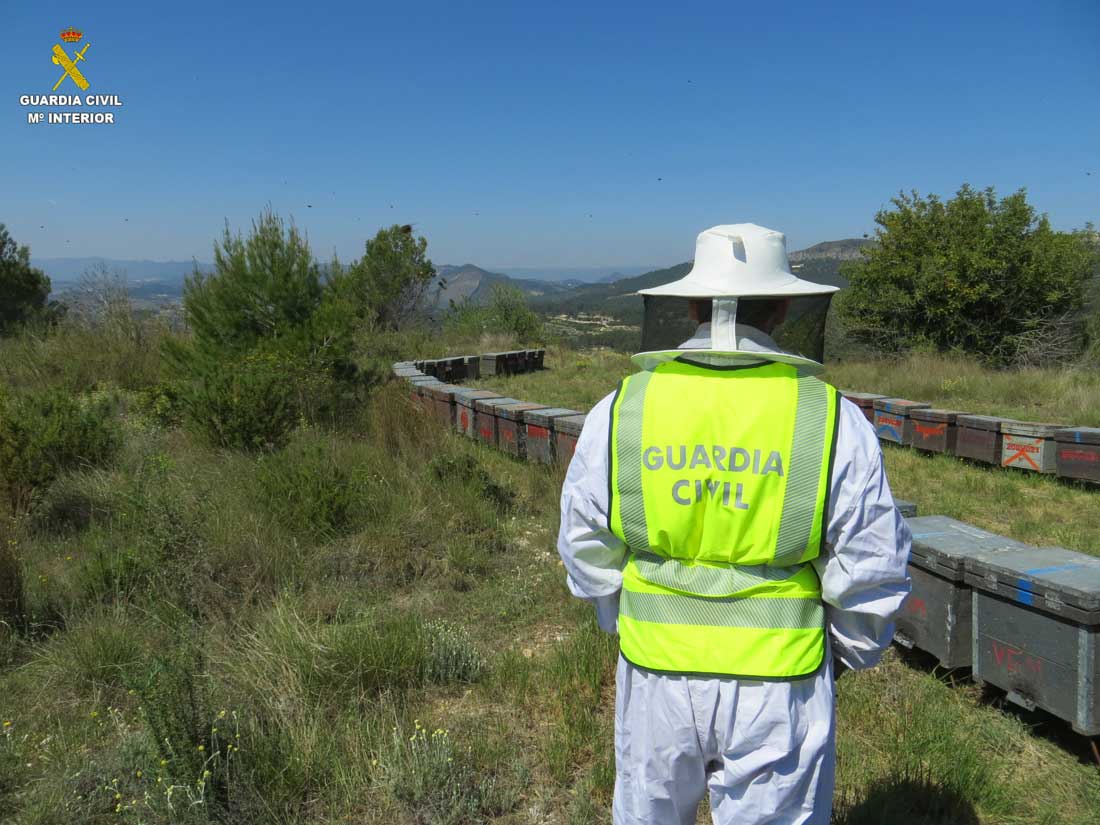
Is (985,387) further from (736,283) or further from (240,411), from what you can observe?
(736,283)

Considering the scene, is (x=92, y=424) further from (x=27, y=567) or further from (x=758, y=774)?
(x=758, y=774)

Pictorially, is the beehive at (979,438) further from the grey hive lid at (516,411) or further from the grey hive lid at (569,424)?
the grey hive lid at (516,411)

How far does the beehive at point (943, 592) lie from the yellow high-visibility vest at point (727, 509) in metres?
1.92

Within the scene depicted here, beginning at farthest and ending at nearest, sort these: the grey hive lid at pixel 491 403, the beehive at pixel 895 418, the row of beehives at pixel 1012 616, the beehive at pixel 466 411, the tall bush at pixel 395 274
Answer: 1. the tall bush at pixel 395 274
2. the beehive at pixel 466 411
3. the beehive at pixel 895 418
4. the grey hive lid at pixel 491 403
5. the row of beehives at pixel 1012 616

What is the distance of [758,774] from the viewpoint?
153 centimetres

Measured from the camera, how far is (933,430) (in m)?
7.81

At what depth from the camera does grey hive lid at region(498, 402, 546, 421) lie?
7266 mm

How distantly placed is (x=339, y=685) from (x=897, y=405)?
24.0 ft

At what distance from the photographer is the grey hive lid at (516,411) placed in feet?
23.8

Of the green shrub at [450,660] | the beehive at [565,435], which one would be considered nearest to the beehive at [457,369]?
the beehive at [565,435]

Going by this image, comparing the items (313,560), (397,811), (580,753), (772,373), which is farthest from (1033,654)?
(313,560)

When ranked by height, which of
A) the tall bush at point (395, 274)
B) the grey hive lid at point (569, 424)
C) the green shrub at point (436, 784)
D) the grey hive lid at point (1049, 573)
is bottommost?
the green shrub at point (436, 784)

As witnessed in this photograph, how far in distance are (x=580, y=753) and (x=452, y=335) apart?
20359 millimetres

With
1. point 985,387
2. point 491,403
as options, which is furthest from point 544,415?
point 985,387
